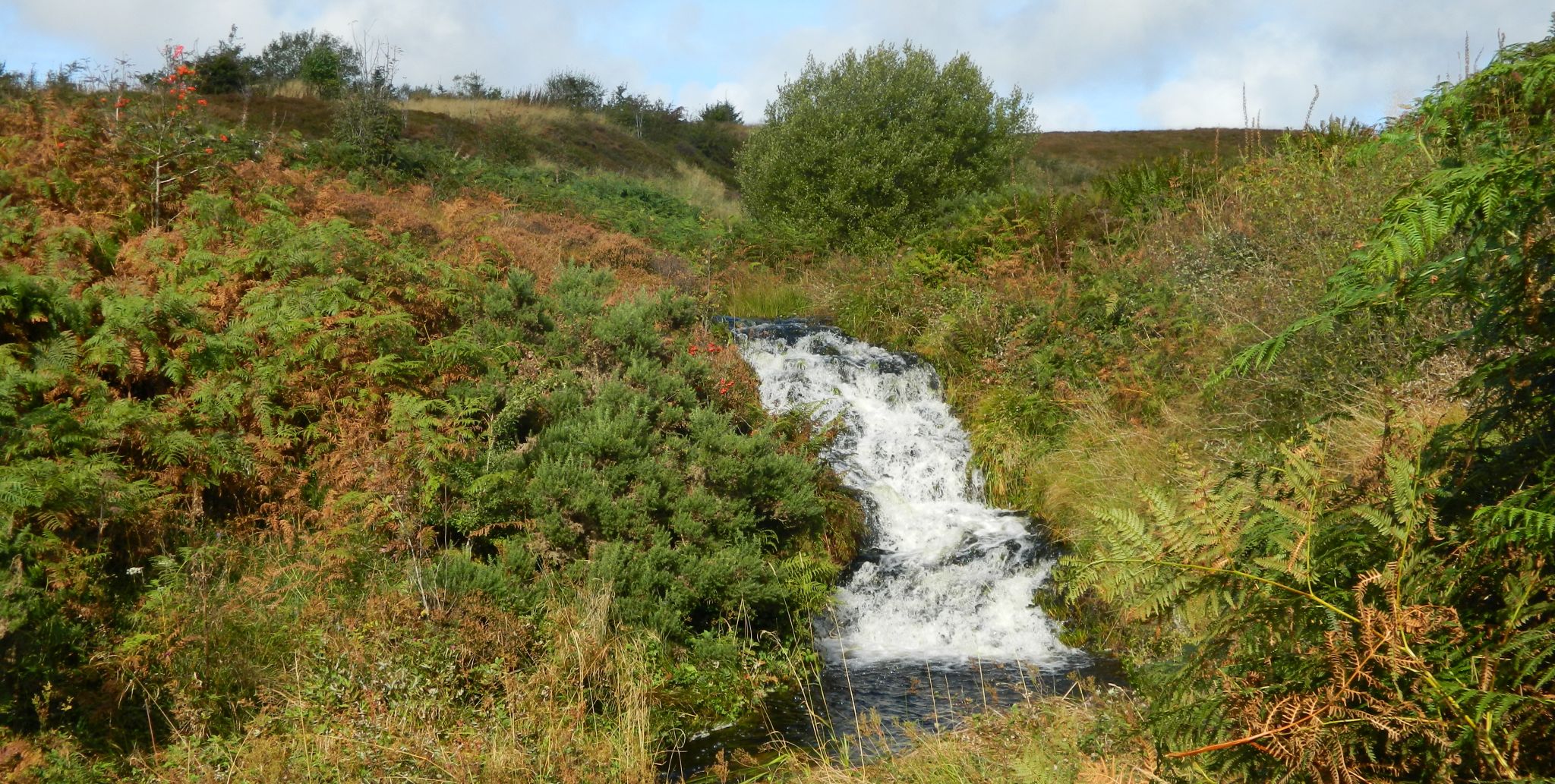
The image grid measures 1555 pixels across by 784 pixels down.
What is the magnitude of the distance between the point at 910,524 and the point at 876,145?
9.51 metres

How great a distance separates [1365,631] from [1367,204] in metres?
6.43

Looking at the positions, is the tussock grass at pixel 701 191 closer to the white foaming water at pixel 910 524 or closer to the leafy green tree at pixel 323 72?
the leafy green tree at pixel 323 72

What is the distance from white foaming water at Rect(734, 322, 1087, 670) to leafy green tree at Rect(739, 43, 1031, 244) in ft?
16.4

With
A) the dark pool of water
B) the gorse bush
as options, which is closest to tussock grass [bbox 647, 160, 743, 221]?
the gorse bush

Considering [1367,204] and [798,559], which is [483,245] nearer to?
[798,559]

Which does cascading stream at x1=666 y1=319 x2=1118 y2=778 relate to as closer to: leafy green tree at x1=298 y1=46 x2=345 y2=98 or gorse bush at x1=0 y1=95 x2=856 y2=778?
gorse bush at x1=0 y1=95 x2=856 y2=778

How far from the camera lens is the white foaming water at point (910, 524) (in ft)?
25.4

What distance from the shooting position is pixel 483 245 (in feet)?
32.5

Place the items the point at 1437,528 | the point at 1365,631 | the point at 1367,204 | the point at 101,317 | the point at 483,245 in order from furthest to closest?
the point at 483,245 → the point at 1367,204 → the point at 101,317 → the point at 1437,528 → the point at 1365,631

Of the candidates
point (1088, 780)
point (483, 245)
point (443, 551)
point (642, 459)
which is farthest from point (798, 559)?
point (1088, 780)

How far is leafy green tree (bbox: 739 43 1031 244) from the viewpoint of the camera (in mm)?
17031

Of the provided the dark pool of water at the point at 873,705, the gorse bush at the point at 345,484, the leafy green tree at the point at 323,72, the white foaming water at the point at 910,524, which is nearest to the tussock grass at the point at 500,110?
the leafy green tree at the point at 323,72

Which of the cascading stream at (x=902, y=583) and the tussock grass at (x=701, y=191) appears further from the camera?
the tussock grass at (x=701, y=191)

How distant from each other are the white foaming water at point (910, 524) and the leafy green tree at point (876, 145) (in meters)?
5.00
